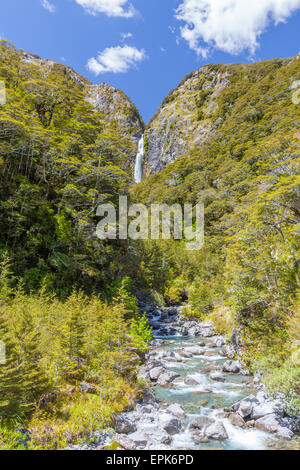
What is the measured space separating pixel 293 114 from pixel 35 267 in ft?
173

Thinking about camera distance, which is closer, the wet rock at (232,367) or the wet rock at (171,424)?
the wet rock at (171,424)

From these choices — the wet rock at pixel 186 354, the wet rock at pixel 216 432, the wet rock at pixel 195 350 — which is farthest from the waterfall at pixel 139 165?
the wet rock at pixel 216 432

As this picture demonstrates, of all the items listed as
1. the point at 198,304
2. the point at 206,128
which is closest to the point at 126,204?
the point at 198,304

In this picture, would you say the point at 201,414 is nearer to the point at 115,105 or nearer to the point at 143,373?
the point at 143,373

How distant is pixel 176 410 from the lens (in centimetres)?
840

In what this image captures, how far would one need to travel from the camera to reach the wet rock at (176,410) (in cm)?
819

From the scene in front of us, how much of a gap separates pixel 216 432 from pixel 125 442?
9.06 ft

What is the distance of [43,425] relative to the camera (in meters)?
6.06

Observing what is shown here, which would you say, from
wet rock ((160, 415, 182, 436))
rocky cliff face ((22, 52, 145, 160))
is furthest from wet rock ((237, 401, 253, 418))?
rocky cliff face ((22, 52, 145, 160))

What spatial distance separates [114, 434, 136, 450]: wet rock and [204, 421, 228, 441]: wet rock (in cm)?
235

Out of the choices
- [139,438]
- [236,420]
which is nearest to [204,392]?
[236,420]

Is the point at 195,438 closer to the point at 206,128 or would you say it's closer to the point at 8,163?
the point at 8,163

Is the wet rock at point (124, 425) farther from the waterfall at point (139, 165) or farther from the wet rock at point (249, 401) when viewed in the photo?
the waterfall at point (139, 165)

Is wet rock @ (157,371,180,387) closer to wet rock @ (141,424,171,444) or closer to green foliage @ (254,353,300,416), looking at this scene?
wet rock @ (141,424,171,444)
